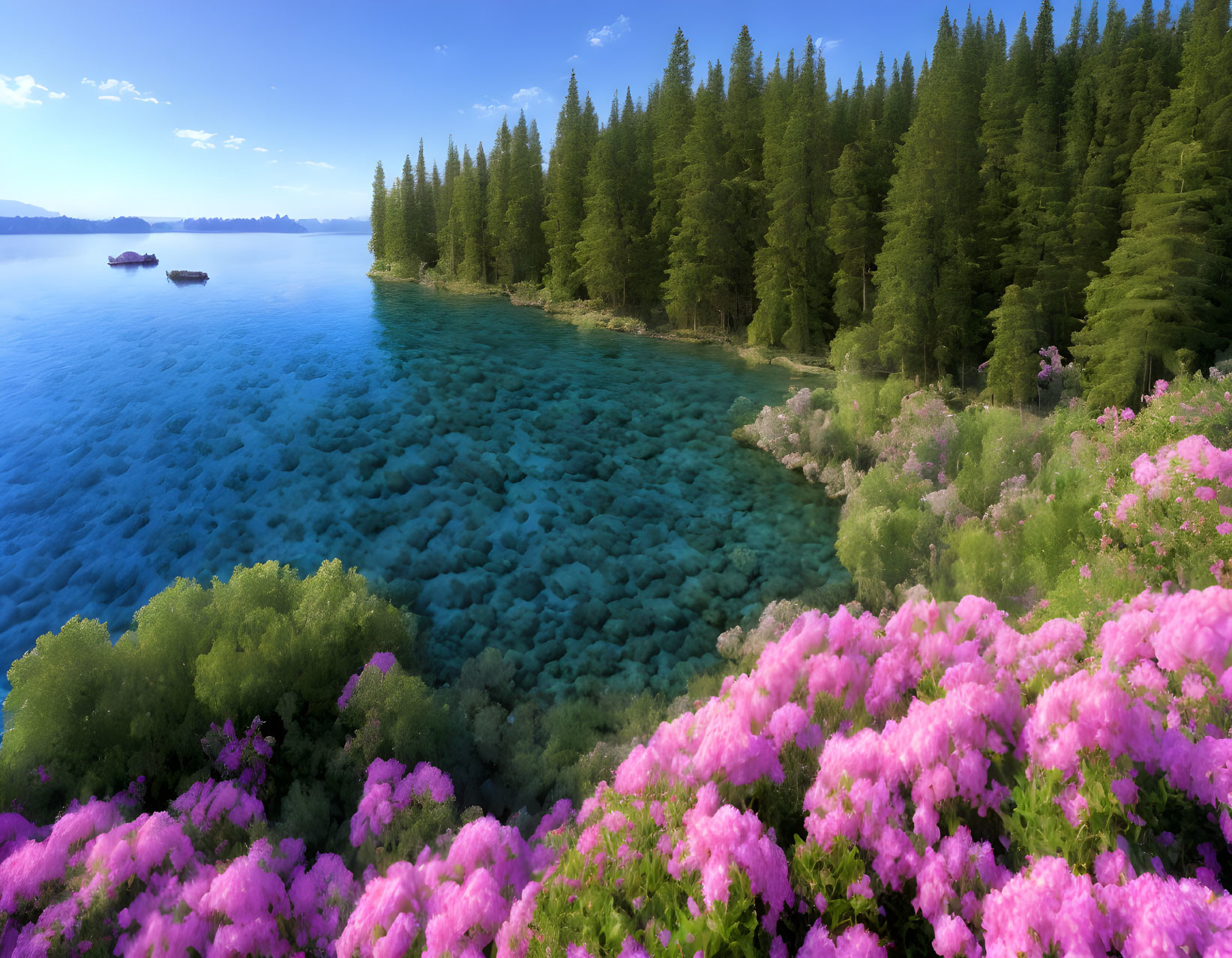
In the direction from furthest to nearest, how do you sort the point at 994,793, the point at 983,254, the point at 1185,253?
1. the point at 983,254
2. the point at 1185,253
3. the point at 994,793

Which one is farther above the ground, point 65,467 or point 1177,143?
point 1177,143

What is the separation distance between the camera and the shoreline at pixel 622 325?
101 ft

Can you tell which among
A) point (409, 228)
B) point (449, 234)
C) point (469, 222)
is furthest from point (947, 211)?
point (409, 228)

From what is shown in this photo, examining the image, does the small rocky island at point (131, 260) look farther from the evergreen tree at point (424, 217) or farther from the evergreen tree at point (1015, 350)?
the evergreen tree at point (1015, 350)

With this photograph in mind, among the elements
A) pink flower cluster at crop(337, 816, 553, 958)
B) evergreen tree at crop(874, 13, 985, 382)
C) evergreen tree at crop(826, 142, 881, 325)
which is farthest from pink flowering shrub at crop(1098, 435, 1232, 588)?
evergreen tree at crop(826, 142, 881, 325)

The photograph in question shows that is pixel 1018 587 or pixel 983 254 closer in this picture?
pixel 1018 587

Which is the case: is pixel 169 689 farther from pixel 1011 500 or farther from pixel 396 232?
pixel 396 232

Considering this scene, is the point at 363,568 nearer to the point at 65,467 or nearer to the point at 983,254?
the point at 65,467

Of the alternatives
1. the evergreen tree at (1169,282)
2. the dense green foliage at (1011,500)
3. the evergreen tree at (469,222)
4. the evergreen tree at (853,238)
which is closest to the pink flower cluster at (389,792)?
the dense green foliage at (1011,500)

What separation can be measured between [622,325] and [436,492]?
2785 centimetres

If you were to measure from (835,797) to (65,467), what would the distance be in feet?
65.1

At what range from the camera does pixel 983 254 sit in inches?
1163

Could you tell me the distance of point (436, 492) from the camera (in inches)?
568

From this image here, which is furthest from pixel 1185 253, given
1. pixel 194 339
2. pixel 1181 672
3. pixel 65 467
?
pixel 194 339
